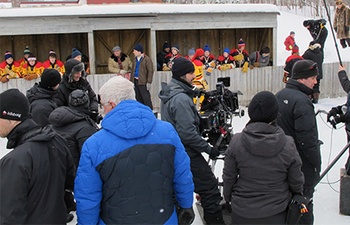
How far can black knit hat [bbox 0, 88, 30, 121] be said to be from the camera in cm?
283

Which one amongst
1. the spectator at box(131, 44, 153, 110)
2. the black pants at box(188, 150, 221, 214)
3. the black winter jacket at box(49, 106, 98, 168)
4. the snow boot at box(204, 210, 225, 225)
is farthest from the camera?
the spectator at box(131, 44, 153, 110)

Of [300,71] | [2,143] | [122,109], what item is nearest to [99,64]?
[2,143]

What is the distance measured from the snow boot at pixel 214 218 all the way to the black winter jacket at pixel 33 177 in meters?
2.21

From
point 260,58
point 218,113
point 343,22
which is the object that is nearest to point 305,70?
point 218,113

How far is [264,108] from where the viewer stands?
10.7ft

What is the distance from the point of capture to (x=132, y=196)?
2828 millimetres

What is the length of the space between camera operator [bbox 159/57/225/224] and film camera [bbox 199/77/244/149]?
22 centimetres

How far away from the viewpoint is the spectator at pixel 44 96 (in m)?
4.86

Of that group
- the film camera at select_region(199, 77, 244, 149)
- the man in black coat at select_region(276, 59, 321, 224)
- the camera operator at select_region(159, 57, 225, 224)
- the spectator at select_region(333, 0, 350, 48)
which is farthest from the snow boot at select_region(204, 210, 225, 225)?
the spectator at select_region(333, 0, 350, 48)

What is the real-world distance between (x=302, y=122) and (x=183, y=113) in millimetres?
1212

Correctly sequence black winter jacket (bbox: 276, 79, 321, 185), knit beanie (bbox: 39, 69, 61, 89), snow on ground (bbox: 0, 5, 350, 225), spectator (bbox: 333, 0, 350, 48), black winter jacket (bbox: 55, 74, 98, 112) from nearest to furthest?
black winter jacket (bbox: 276, 79, 321, 185) < knit beanie (bbox: 39, 69, 61, 89) < snow on ground (bbox: 0, 5, 350, 225) < black winter jacket (bbox: 55, 74, 98, 112) < spectator (bbox: 333, 0, 350, 48)

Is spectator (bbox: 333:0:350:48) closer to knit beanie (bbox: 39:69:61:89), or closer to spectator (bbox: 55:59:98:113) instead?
spectator (bbox: 55:59:98:113)

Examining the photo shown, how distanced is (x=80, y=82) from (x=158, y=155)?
11.0ft

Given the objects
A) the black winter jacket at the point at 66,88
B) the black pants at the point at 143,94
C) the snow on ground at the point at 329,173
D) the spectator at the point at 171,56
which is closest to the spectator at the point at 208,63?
the spectator at the point at 171,56
